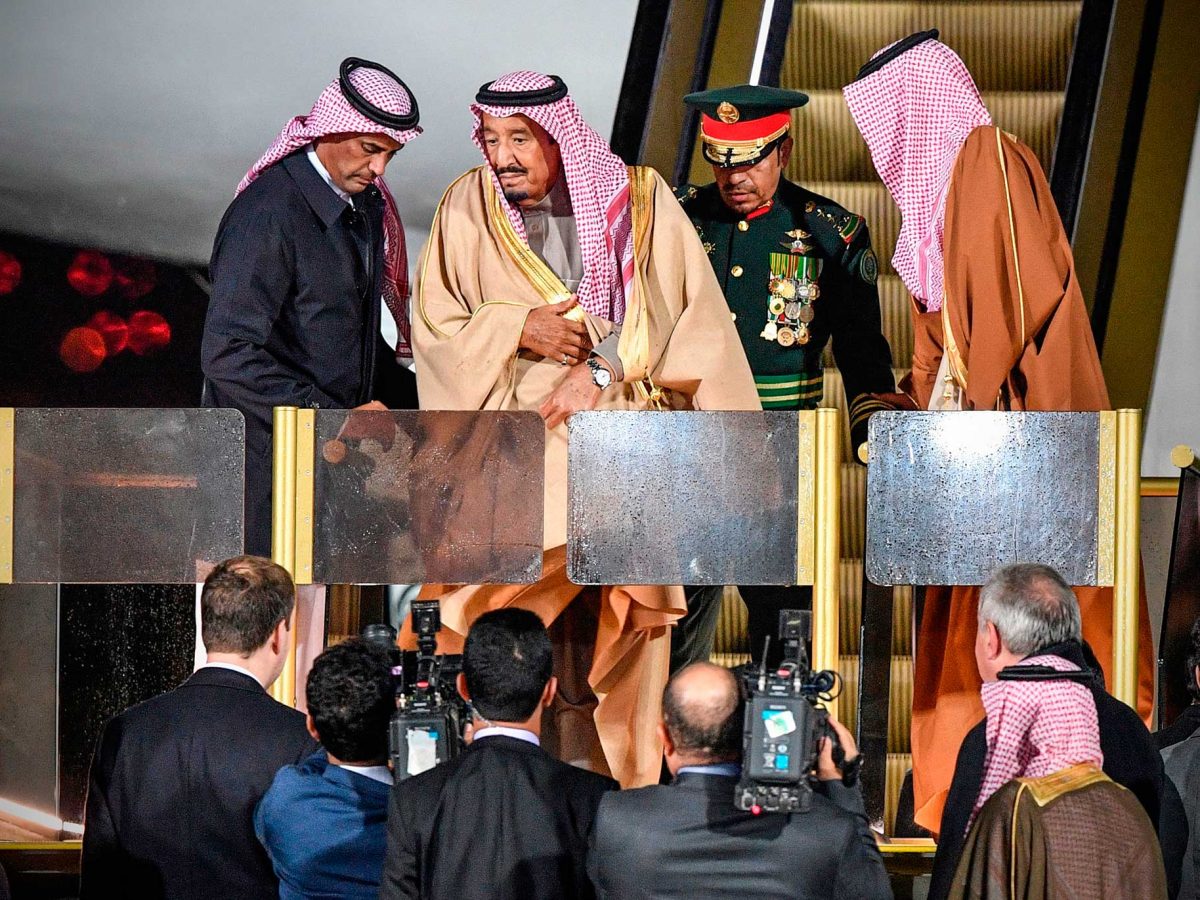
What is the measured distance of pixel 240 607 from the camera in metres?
3.13

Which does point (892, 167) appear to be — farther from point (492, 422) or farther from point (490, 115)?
point (492, 422)

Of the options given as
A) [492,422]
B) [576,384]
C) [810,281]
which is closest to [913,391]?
[810,281]

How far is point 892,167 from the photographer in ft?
14.9

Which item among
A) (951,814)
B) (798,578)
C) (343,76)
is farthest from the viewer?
(343,76)

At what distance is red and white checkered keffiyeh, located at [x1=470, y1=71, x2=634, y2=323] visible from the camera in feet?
14.0

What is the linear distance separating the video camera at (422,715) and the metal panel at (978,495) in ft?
3.51

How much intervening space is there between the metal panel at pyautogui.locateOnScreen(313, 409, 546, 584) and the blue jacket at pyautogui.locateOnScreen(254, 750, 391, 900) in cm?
93

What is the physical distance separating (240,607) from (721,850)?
3.19 feet

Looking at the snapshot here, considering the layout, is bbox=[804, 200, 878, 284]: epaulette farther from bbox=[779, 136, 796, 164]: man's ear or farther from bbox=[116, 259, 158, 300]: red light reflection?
bbox=[116, 259, 158, 300]: red light reflection

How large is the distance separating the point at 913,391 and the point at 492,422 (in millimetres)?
1208

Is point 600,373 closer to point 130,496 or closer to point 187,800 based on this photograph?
point 130,496

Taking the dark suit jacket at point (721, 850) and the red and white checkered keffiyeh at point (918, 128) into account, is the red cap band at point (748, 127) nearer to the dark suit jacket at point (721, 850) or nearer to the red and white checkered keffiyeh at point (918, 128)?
the red and white checkered keffiyeh at point (918, 128)

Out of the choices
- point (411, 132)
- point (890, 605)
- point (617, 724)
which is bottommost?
point (617, 724)


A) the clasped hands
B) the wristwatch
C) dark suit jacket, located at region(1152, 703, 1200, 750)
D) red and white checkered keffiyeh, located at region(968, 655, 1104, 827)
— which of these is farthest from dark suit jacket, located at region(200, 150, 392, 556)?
dark suit jacket, located at region(1152, 703, 1200, 750)
